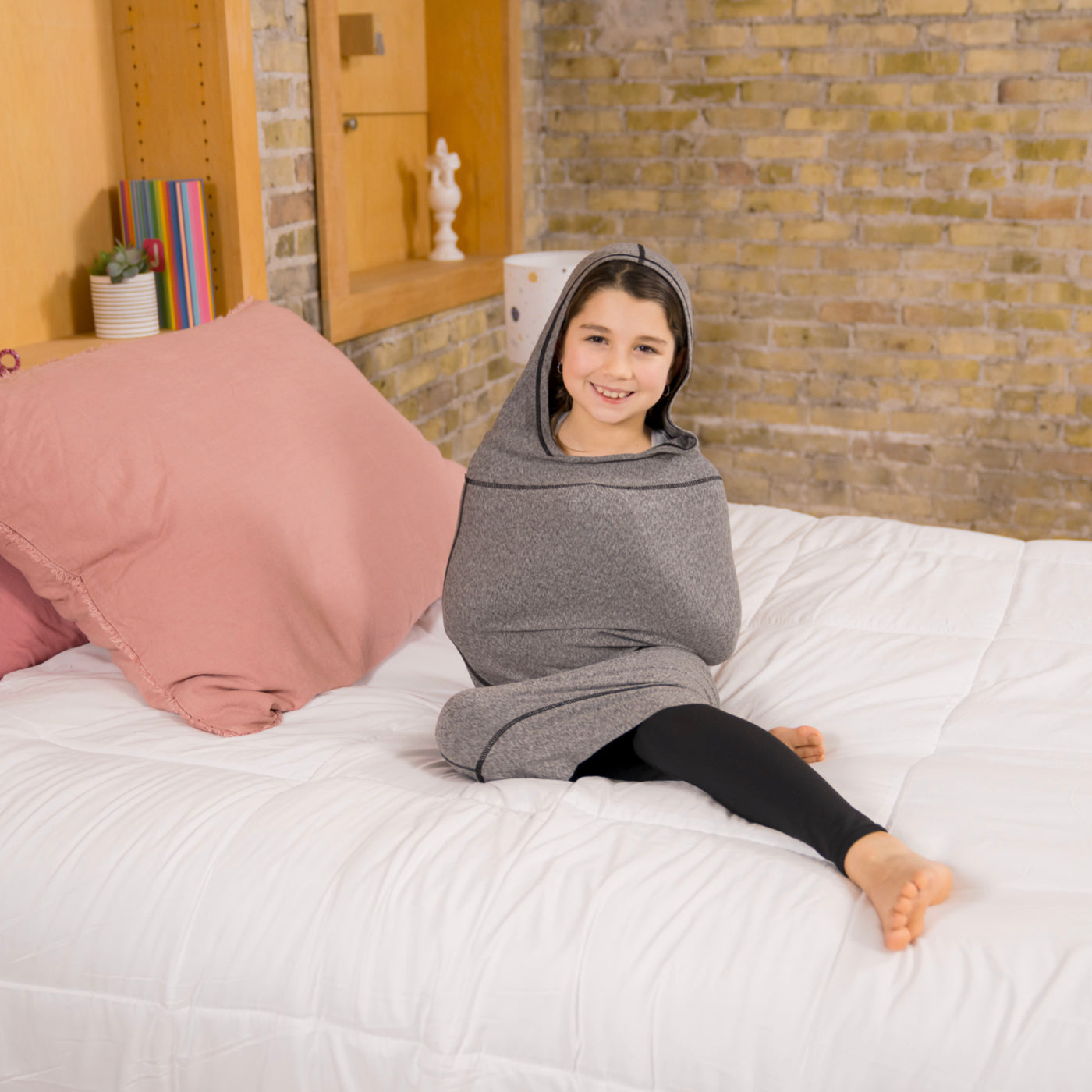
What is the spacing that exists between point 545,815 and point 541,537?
0.41 m

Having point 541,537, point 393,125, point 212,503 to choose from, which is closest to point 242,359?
point 212,503

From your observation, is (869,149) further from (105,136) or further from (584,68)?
(105,136)

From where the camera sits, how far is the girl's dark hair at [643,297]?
4.99 ft

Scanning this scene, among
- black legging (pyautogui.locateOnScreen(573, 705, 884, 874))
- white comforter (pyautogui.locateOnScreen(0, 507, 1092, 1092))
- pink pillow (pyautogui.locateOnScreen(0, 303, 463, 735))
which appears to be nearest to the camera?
white comforter (pyautogui.locateOnScreen(0, 507, 1092, 1092))

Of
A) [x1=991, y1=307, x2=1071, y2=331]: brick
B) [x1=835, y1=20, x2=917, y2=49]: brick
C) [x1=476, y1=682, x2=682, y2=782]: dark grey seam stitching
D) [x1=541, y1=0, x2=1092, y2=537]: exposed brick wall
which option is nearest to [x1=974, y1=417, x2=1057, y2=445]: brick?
[x1=541, y1=0, x2=1092, y2=537]: exposed brick wall

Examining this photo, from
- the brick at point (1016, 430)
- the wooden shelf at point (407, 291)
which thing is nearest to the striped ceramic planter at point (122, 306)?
the wooden shelf at point (407, 291)

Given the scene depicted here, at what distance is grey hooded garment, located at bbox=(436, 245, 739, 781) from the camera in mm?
1271

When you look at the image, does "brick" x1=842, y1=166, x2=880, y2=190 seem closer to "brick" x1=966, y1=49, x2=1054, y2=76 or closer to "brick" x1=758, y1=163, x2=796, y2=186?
"brick" x1=758, y1=163, x2=796, y2=186

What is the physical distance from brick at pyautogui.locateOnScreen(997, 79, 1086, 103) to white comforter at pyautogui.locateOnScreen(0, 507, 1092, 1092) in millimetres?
2261

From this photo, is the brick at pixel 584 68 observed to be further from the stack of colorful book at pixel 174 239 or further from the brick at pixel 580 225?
the stack of colorful book at pixel 174 239

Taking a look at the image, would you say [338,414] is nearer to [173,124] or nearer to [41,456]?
[41,456]

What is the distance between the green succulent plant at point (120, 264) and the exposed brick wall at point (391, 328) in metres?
0.30

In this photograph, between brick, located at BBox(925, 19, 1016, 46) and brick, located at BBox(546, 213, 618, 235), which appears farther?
brick, located at BBox(546, 213, 618, 235)

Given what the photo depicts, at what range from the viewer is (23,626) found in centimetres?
150
